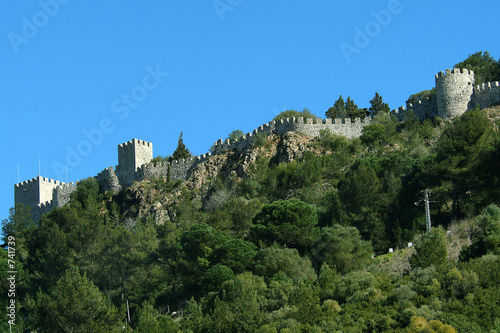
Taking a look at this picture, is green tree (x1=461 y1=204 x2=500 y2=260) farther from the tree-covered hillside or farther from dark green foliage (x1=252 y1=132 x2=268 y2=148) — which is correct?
dark green foliage (x1=252 y1=132 x2=268 y2=148)

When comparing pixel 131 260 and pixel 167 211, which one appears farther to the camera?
pixel 167 211

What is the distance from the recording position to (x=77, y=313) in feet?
111

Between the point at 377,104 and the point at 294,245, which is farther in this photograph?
the point at 377,104

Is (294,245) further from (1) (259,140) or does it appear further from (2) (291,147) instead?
(1) (259,140)

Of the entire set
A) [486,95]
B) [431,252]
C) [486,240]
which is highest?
[486,95]

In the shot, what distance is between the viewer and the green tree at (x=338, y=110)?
2530 inches

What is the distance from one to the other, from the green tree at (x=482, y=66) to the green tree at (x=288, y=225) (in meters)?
16.9

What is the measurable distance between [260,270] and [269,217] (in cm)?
Result: 501

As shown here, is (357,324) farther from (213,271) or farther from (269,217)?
(269,217)

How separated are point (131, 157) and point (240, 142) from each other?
28.9 ft

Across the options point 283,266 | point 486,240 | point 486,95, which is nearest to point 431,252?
point 486,240

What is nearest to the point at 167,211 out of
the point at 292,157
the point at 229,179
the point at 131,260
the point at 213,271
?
→ the point at 229,179

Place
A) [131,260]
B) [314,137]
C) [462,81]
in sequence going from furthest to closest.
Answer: [314,137] → [462,81] → [131,260]

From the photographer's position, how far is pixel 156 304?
39.7m
